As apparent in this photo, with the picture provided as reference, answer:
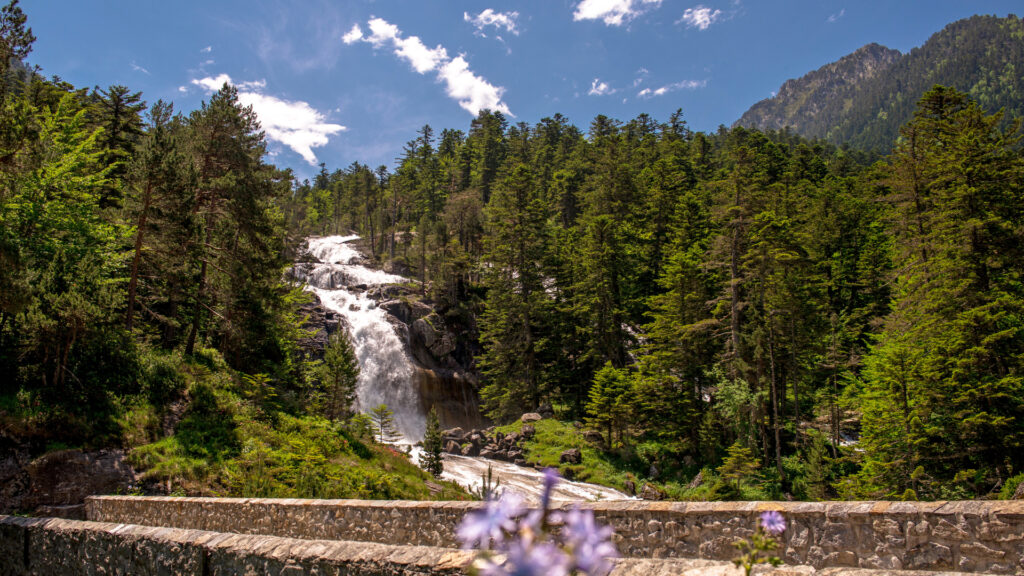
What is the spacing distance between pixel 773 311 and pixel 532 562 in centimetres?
2575

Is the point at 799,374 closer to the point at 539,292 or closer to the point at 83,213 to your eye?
the point at 539,292

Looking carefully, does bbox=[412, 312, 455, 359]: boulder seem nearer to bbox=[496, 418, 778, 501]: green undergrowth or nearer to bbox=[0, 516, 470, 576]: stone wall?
bbox=[496, 418, 778, 501]: green undergrowth

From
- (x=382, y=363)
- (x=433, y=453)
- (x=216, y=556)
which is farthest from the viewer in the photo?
(x=382, y=363)

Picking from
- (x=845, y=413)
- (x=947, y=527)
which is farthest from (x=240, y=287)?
(x=845, y=413)

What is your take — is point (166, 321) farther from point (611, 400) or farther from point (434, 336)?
point (434, 336)

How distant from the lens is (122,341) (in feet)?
47.7

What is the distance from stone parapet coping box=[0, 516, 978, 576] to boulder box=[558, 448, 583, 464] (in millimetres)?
20622

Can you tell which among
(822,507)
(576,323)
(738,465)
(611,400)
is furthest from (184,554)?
(576,323)

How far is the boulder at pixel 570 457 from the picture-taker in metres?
24.5

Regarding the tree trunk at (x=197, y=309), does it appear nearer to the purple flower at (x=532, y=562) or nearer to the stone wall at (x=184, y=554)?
the stone wall at (x=184, y=554)

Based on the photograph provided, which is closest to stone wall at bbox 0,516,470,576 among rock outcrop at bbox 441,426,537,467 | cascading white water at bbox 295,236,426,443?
rock outcrop at bbox 441,426,537,467

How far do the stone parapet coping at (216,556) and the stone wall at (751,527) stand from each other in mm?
2118

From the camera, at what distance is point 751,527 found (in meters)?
5.20

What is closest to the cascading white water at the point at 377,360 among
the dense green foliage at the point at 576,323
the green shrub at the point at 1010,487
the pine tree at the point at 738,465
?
the dense green foliage at the point at 576,323
